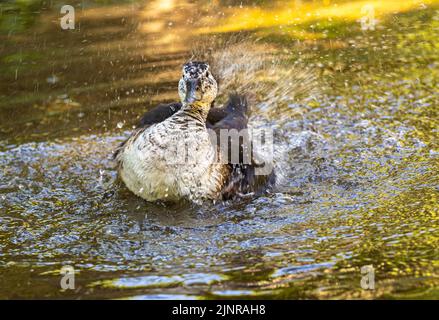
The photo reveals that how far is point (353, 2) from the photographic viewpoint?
1180 cm

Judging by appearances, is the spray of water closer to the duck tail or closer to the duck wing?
the duck tail

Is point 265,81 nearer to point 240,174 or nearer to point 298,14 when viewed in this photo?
point 298,14

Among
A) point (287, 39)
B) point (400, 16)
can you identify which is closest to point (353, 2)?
point (400, 16)

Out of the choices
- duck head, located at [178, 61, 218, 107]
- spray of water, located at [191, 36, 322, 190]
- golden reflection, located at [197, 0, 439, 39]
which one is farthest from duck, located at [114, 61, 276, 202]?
golden reflection, located at [197, 0, 439, 39]

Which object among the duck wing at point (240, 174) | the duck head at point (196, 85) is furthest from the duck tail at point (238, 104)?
the duck head at point (196, 85)

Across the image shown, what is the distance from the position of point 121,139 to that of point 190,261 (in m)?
3.35

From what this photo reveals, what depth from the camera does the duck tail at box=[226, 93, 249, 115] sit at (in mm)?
7898

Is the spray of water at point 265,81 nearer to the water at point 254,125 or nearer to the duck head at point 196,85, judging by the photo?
the water at point 254,125

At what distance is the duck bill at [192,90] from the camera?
6766 mm

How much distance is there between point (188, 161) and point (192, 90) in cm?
59

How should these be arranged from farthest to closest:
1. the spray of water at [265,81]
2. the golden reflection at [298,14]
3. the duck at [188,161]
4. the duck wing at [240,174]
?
the golden reflection at [298,14]
the spray of water at [265,81]
the duck wing at [240,174]
the duck at [188,161]

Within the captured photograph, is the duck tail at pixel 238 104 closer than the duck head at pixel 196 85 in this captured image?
No

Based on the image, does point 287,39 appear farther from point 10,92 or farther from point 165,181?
point 165,181

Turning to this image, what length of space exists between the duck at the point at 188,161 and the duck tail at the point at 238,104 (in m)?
0.76
